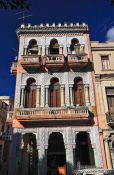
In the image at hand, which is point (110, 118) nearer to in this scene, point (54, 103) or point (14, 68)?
point (54, 103)

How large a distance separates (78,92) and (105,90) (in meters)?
2.55

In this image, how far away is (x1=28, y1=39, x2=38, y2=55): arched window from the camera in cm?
2284

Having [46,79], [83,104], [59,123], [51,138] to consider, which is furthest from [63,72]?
[51,138]

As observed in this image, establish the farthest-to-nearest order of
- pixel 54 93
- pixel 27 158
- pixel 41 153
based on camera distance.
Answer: pixel 54 93, pixel 27 158, pixel 41 153

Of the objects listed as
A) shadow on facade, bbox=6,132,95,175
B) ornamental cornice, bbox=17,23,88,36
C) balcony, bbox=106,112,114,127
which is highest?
ornamental cornice, bbox=17,23,88,36

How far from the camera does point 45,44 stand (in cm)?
2273

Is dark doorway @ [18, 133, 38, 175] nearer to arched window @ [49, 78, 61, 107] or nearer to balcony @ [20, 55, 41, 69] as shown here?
arched window @ [49, 78, 61, 107]

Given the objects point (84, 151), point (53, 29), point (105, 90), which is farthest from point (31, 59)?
point (84, 151)

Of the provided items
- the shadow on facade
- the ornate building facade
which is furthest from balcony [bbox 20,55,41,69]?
the shadow on facade

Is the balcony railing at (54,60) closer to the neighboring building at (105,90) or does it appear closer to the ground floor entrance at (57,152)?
the neighboring building at (105,90)

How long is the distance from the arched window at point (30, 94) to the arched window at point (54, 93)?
1593 millimetres

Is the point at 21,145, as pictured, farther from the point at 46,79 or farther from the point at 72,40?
the point at 72,40

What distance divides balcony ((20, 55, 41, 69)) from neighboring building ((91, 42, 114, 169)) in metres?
5.61

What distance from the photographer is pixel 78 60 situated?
20703 mm
